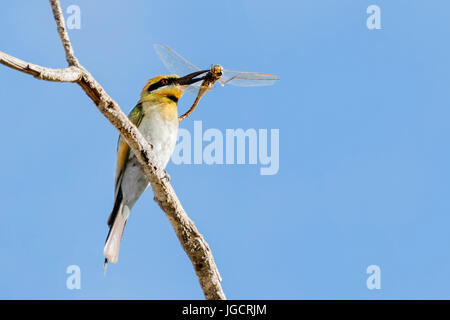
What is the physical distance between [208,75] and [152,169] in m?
1.90

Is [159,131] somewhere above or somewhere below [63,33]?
below

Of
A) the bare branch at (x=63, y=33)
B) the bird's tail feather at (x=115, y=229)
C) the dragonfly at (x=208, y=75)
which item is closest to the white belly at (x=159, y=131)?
the dragonfly at (x=208, y=75)

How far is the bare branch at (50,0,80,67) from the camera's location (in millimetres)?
3762

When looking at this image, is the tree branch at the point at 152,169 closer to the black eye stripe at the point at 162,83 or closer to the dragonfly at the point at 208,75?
the dragonfly at the point at 208,75

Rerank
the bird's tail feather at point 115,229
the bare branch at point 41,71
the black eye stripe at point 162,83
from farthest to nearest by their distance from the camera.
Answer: the black eye stripe at point 162,83 → the bird's tail feather at point 115,229 → the bare branch at point 41,71

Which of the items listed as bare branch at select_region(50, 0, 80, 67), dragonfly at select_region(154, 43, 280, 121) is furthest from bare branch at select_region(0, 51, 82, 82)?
dragonfly at select_region(154, 43, 280, 121)

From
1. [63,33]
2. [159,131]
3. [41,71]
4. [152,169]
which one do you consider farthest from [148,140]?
[41,71]

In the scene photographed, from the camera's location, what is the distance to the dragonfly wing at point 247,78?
232 inches

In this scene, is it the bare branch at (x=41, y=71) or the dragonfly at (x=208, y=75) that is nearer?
the bare branch at (x=41, y=71)

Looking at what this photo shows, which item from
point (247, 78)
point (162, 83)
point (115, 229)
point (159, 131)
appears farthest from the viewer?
point (162, 83)

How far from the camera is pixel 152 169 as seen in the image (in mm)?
4508

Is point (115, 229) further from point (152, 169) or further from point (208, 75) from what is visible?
point (208, 75)

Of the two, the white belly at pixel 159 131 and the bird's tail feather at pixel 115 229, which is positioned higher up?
the white belly at pixel 159 131
